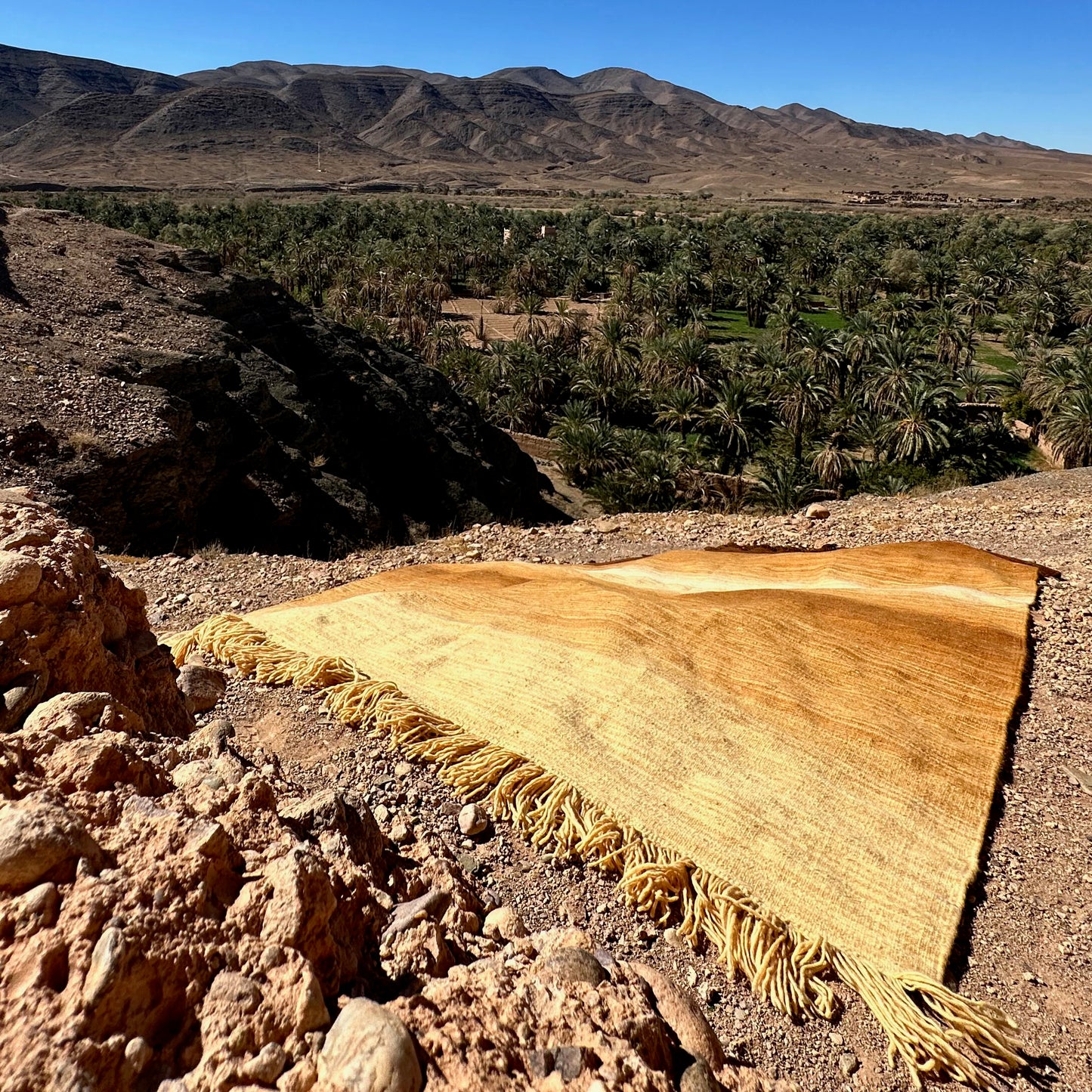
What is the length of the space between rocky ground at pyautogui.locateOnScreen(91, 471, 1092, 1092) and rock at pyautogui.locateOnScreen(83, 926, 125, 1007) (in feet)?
4.14

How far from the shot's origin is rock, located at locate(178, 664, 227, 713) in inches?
164

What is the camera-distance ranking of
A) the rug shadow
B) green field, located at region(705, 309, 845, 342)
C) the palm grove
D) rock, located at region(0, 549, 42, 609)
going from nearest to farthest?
the rug shadow
rock, located at region(0, 549, 42, 609)
the palm grove
green field, located at region(705, 309, 845, 342)

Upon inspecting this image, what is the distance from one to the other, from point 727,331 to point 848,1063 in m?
44.3

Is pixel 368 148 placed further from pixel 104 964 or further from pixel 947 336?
pixel 104 964

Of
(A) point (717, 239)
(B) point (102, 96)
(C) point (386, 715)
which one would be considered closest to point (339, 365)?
(C) point (386, 715)

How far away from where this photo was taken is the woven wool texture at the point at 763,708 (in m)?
3.10

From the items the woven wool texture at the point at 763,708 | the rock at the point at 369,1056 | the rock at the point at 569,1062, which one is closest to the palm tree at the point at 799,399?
the woven wool texture at the point at 763,708

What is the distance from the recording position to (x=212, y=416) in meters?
12.2

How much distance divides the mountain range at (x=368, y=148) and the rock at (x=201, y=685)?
309ft

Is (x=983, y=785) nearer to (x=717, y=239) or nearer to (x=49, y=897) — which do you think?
(x=49, y=897)

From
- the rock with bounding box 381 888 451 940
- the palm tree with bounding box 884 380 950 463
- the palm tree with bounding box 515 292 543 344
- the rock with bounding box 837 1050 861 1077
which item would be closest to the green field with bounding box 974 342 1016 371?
the palm tree with bounding box 884 380 950 463

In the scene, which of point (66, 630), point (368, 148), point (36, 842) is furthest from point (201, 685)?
point (368, 148)

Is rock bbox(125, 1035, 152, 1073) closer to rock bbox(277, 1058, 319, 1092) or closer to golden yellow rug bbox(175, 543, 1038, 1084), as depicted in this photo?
rock bbox(277, 1058, 319, 1092)

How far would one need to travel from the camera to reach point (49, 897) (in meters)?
1.62
